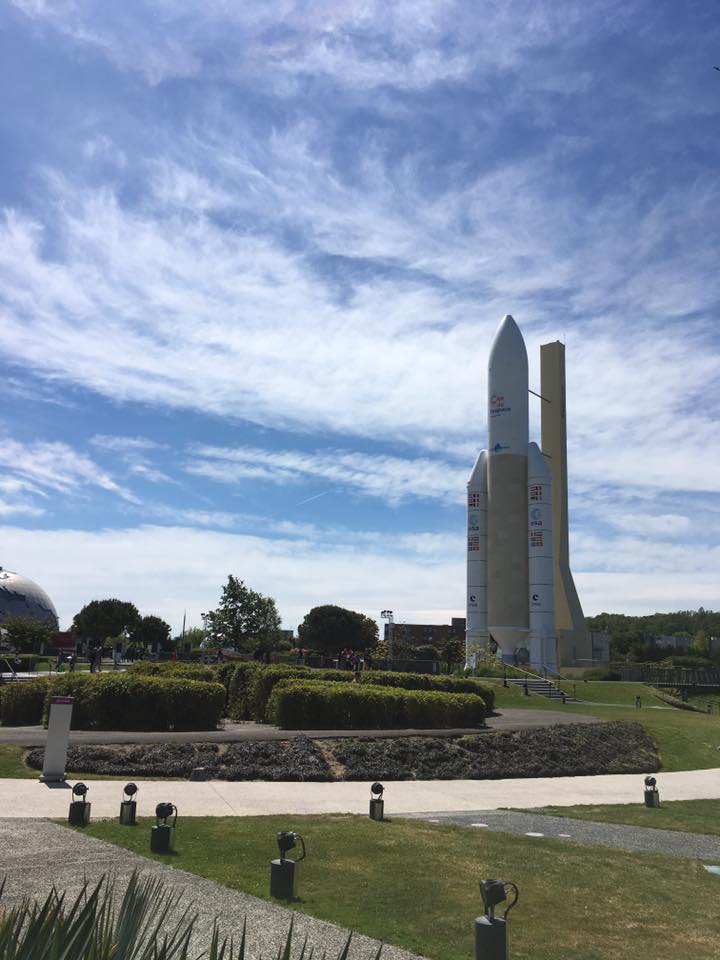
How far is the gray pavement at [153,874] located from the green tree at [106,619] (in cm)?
10870

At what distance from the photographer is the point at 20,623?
78812 millimetres

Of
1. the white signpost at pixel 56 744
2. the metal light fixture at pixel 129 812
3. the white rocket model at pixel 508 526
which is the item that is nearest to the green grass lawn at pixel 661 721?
the white rocket model at pixel 508 526

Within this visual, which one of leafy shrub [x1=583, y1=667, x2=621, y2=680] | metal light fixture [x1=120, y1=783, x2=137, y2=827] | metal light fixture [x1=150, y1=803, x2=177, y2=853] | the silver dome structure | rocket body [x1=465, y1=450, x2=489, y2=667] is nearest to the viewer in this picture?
metal light fixture [x1=150, y1=803, x2=177, y2=853]

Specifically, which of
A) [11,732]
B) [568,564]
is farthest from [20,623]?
[11,732]

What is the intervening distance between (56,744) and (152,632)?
111 metres

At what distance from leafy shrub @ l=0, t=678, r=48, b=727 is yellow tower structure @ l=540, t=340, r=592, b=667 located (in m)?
54.7

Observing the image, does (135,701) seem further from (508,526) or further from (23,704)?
(508,526)

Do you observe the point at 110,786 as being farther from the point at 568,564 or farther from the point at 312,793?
the point at 568,564

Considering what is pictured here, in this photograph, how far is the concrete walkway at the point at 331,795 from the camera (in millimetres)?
12609

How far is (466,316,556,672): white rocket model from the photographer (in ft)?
204

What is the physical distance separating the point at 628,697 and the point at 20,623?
58.8 m

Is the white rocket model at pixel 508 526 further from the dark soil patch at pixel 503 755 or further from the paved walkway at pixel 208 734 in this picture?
the paved walkway at pixel 208 734

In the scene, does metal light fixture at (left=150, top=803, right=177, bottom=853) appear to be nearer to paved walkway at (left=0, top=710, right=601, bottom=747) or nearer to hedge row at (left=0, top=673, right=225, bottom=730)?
paved walkway at (left=0, top=710, right=601, bottom=747)

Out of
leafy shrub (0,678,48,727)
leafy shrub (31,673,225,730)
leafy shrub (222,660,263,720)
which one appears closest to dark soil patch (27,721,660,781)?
leafy shrub (31,673,225,730)
